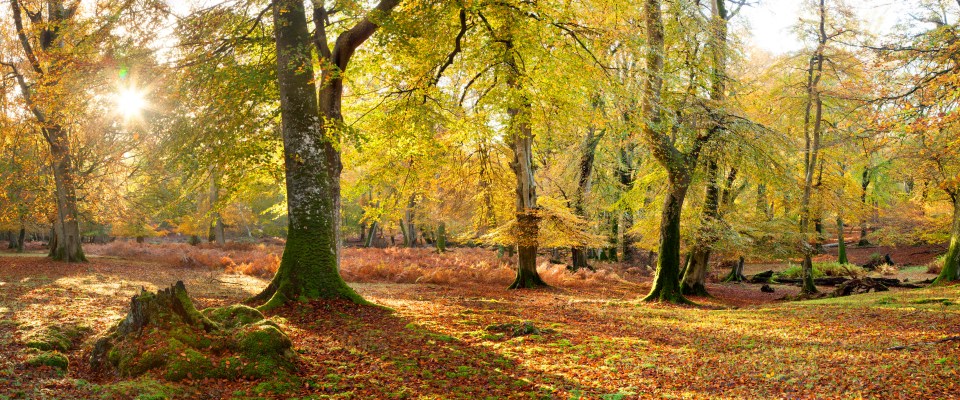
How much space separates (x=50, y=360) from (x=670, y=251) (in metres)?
13.0

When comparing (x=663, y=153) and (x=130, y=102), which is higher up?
(x=130, y=102)

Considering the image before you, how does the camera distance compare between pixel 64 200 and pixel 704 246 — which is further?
pixel 64 200

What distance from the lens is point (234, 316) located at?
6844mm

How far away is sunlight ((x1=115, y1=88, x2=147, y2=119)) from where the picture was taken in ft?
36.2

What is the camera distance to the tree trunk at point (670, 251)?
46.8 feet

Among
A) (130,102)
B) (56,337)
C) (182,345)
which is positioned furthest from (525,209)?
(56,337)

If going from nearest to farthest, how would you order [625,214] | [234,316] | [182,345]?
[182,345], [234,316], [625,214]

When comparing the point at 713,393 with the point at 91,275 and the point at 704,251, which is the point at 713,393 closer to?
the point at 704,251

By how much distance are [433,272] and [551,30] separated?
32.8ft

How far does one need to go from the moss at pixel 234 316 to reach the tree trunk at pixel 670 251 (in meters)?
10.4

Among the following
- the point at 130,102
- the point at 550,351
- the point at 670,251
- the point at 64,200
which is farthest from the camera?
the point at 64,200

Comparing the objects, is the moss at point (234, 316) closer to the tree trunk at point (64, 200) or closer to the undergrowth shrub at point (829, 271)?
the tree trunk at point (64, 200)

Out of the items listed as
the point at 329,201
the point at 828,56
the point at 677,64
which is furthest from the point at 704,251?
the point at 329,201

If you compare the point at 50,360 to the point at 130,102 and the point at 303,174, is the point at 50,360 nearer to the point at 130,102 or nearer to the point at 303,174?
the point at 303,174
